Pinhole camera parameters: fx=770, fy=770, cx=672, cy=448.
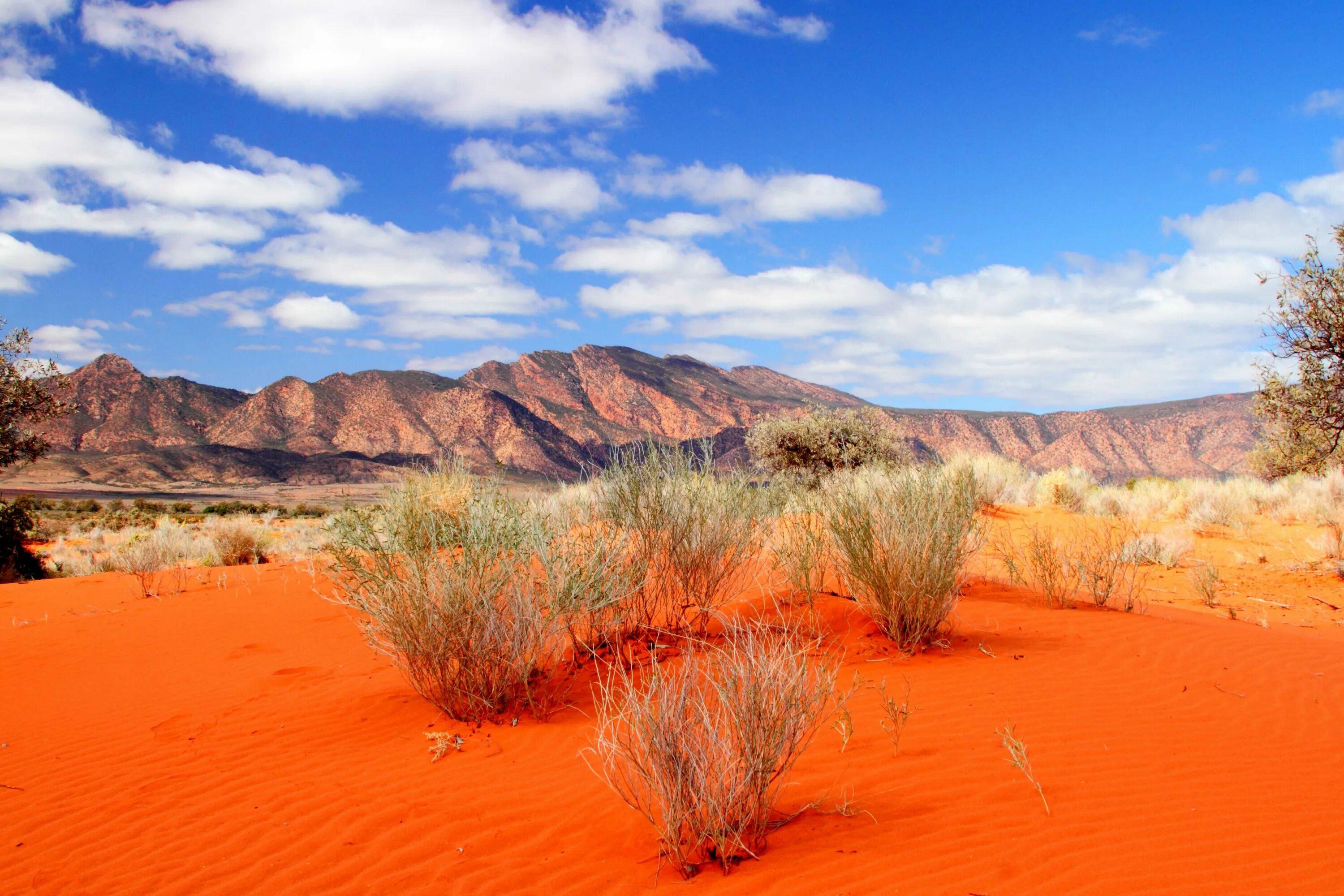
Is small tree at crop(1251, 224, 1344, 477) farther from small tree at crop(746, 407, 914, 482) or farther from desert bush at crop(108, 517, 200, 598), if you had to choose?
desert bush at crop(108, 517, 200, 598)

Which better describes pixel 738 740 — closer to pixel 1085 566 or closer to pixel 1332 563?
pixel 1085 566

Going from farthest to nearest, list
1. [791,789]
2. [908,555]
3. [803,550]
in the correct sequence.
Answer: [803,550] < [908,555] < [791,789]

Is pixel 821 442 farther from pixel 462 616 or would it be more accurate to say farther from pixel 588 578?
pixel 462 616

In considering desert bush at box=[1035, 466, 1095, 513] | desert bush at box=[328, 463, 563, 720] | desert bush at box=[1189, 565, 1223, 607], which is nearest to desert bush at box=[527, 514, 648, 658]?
desert bush at box=[328, 463, 563, 720]

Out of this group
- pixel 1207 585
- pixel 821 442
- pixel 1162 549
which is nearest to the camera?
pixel 1207 585

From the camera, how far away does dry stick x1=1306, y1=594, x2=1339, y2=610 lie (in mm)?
10203

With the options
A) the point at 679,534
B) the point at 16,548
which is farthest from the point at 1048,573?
the point at 16,548

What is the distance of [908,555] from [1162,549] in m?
9.78

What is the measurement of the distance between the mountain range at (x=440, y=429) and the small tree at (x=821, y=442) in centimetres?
2527

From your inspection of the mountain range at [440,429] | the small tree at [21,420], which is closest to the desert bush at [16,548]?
the small tree at [21,420]

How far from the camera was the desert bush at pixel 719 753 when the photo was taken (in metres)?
3.13

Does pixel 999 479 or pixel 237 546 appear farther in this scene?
pixel 999 479

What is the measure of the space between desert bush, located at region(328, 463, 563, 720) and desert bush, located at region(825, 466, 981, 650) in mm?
2656

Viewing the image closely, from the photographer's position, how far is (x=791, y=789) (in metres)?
3.87
